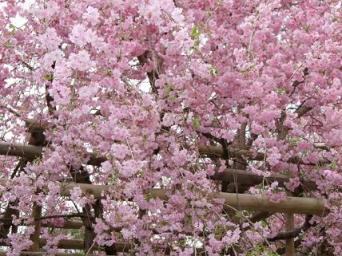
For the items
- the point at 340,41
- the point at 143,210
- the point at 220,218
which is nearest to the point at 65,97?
the point at 143,210

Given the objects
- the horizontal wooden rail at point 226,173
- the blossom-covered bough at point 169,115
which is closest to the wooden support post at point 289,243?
the blossom-covered bough at point 169,115

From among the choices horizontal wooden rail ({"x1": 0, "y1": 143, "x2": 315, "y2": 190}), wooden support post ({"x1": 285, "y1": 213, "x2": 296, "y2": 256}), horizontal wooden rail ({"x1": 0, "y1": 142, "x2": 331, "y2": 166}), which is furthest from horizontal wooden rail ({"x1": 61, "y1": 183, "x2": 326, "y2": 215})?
wooden support post ({"x1": 285, "y1": 213, "x2": 296, "y2": 256})

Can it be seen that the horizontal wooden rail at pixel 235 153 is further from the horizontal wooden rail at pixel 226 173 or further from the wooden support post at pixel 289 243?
the wooden support post at pixel 289 243

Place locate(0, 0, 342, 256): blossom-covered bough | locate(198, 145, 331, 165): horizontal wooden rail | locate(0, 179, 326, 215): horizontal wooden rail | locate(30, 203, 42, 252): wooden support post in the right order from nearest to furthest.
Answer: locate(0, 0, 342, 256): blossom-covered bough, locate(0, 179, 326, 215): horizontal wooden rail, locate(198, 145, 331, 165): horizontal wooden rail, locate(30, 203, 42, 252): wooden support post

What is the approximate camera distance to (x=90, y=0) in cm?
364

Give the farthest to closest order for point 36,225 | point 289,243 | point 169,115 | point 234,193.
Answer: point 289,243 < point 36,225 < point 234,193 < point 169,115

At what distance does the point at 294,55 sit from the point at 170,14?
1.80 metres

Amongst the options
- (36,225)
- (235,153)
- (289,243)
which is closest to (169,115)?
(235,153)

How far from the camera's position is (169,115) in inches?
141

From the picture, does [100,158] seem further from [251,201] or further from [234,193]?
[251,201]

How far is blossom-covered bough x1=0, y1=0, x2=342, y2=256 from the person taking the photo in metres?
3.38

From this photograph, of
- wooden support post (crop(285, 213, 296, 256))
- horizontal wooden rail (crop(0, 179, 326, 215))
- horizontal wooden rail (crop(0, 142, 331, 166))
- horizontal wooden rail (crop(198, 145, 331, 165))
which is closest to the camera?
horizontal wooden rail (crop(0, 179, 326, 215))

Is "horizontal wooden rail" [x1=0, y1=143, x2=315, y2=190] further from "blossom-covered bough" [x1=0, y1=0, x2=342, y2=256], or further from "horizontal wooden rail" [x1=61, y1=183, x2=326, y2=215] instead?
"horizontal wooden rail" [x1=61, y1=183, x2=326, y2=215]

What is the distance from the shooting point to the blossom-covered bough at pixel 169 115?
11.1ft
